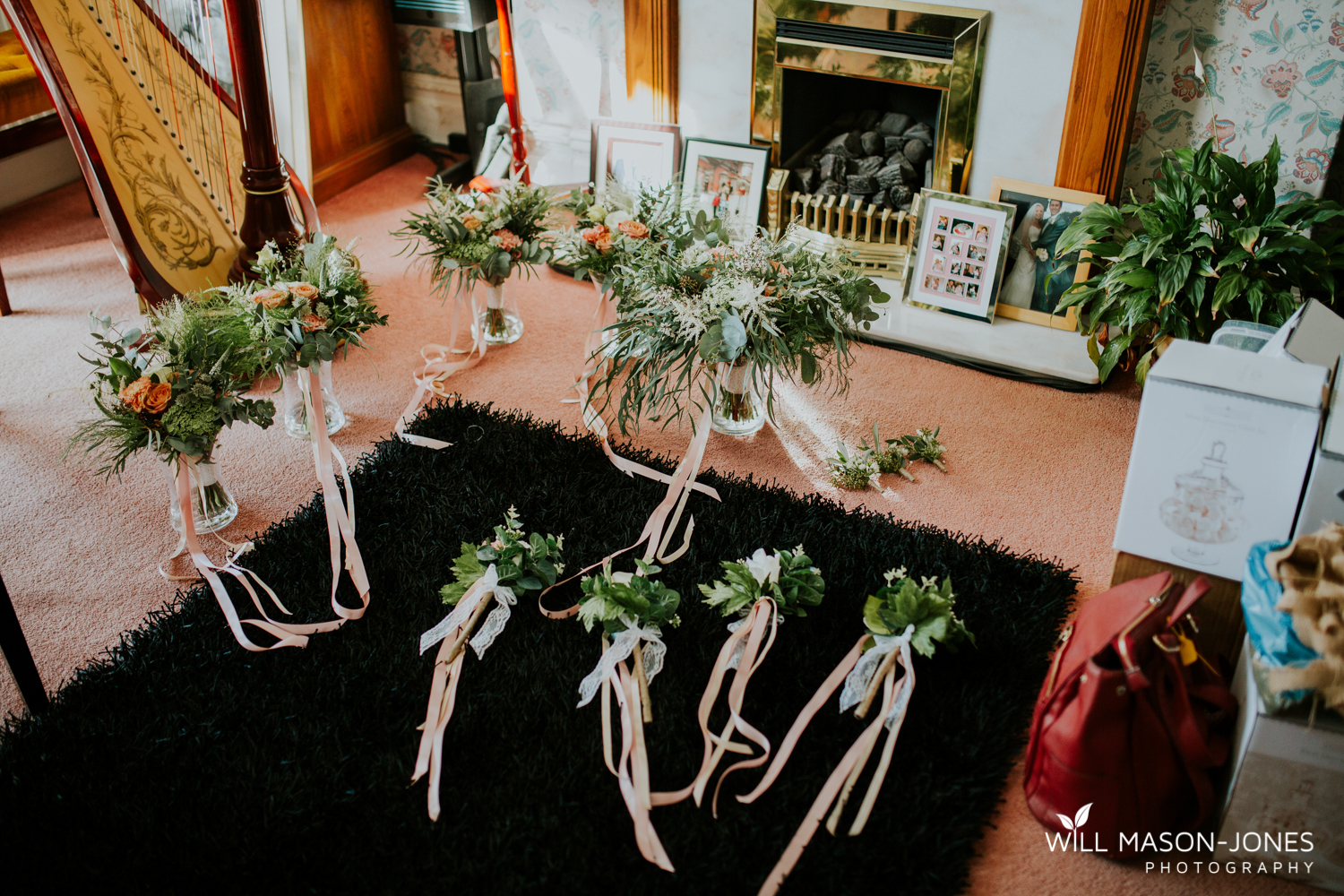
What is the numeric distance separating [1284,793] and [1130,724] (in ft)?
0.83

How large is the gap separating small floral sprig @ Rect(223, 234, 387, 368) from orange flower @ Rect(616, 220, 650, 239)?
0.68m

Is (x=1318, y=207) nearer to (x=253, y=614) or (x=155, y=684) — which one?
(x=253, y=614)

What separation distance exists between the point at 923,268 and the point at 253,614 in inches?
86.2

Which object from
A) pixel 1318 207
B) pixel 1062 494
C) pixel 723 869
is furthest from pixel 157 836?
pixel 1318 207

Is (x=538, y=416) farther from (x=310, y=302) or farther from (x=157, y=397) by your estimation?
(x=157, y=397)

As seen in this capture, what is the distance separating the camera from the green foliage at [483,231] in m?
2.71

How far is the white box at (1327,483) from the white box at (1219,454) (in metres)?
0.02

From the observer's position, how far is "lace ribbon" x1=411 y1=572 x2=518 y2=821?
63.8 inches

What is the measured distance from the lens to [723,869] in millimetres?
1476

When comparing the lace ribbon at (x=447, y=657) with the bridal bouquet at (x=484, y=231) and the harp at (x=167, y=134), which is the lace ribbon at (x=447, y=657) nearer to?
the bridal bouquet at (x=484, y=231)

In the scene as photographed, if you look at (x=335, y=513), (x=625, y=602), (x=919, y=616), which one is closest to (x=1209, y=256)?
(x=919, y=616)

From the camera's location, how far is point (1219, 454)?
4.74 ft

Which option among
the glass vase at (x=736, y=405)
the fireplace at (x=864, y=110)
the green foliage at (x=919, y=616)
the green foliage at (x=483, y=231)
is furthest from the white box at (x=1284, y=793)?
the green foliage at (x=483, y=231)

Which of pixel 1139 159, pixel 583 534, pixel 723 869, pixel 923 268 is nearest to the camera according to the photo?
pixel 723 869
